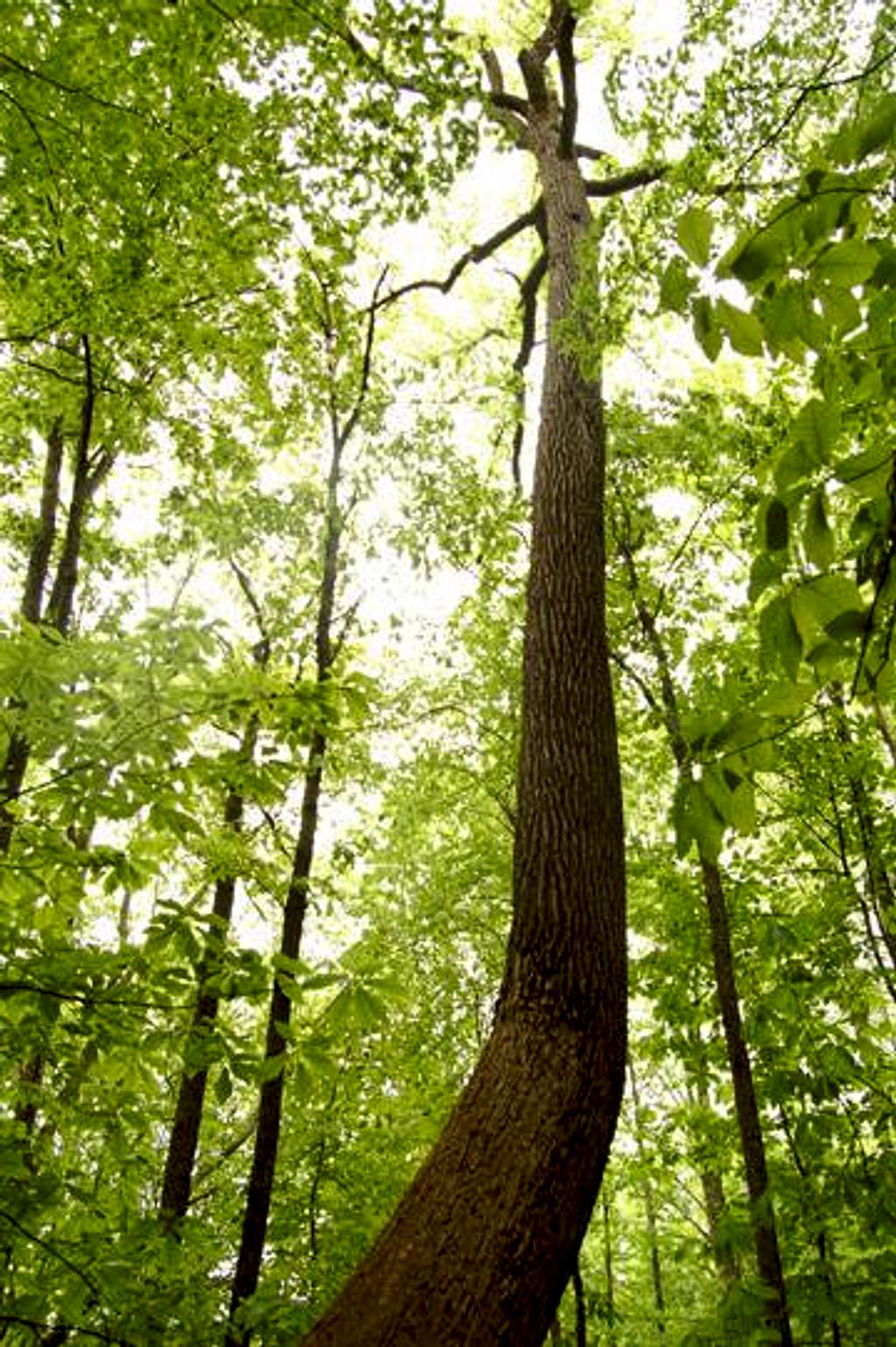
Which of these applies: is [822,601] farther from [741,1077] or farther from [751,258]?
[741,1077]

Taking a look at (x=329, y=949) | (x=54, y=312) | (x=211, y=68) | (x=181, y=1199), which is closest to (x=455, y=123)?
(x=211, y=68)

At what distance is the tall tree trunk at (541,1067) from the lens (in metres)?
2.14

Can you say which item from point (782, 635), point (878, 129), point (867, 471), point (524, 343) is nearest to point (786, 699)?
point (782, 635)

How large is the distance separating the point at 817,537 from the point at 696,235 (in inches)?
13.0

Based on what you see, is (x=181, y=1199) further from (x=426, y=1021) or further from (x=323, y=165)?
(x=323, y=165)

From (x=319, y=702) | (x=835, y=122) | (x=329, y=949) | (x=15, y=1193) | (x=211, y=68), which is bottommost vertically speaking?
(x=15, y=1193)

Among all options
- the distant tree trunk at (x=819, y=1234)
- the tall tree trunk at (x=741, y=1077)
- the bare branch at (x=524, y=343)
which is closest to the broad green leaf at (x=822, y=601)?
the tall tree trunk at (x=741, y=1077)

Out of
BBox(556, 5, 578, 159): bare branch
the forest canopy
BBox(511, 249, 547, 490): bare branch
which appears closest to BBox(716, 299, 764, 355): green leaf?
the forest canopy

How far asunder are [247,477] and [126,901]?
10.4m

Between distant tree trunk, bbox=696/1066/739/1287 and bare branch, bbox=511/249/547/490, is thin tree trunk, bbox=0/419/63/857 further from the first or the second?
bare branch, bbox=511/249/547/490

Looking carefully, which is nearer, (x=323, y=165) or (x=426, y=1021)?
(x=323, y=165)

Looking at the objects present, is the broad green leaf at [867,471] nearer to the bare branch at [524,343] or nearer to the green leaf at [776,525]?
the green leaf at [776,525]

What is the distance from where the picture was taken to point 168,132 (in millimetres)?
4641

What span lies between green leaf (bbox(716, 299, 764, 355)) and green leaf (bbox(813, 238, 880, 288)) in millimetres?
83
